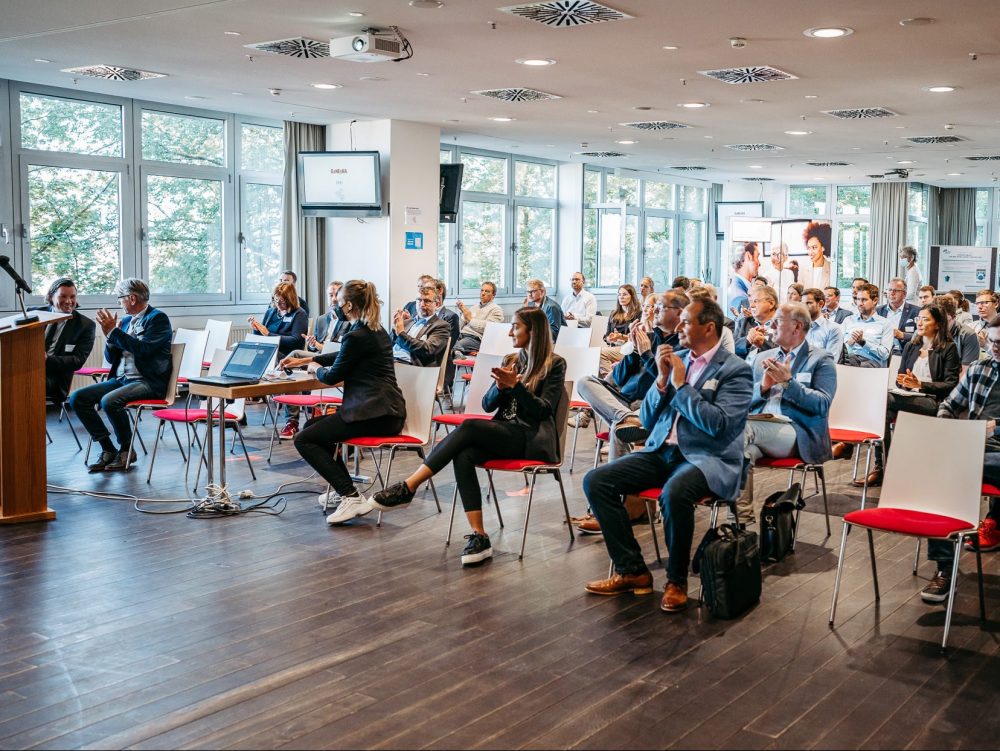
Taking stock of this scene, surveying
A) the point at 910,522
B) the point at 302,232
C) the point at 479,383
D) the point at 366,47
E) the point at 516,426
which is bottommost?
the point at 910,522

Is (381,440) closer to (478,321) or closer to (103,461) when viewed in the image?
(103,461)

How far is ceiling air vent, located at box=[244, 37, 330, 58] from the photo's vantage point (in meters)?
7.79


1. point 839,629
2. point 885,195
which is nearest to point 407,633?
point 839,629

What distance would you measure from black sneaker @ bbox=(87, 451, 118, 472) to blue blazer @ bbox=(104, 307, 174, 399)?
592 mm

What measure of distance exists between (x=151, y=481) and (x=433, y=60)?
13.0ft

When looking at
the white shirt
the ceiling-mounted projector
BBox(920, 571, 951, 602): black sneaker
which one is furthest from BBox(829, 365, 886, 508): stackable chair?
the white shirt

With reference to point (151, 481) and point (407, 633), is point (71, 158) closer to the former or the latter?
point (151, 481)

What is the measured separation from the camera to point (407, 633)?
433cm

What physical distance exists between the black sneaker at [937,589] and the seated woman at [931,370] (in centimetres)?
211

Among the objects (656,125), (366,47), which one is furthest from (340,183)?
(366,47)

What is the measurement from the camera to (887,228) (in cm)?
2081

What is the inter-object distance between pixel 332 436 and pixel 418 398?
57 cm

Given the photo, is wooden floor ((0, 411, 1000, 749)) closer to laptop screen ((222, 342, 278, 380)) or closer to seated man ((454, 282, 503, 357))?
laptop screen ((222, 342, 278, 380))

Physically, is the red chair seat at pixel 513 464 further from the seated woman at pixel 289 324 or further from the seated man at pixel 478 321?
the seated man at pixel 478 321
